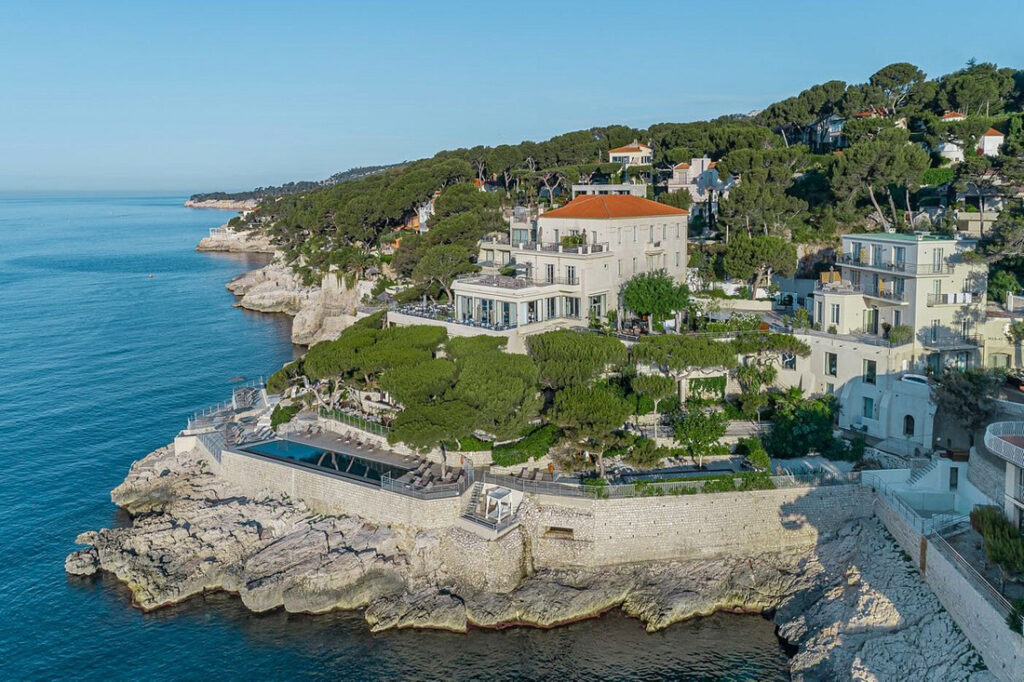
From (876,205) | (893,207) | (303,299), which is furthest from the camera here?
(303,299)

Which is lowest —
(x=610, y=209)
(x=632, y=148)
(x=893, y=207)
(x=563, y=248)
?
(x=563, y=248)

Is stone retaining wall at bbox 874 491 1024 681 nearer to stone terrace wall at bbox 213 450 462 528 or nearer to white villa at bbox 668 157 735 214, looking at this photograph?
stone terrace wall at bbox 213 450 462 528

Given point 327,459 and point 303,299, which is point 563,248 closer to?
point 327,459

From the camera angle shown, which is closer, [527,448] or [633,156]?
[527,448]

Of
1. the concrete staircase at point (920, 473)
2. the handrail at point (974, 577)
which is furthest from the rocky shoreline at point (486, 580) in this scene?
the concrete staircase at point (920, 473)

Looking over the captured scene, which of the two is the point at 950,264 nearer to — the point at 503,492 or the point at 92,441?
the point at 503,492

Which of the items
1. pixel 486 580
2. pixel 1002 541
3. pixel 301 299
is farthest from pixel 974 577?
pixel 301 299

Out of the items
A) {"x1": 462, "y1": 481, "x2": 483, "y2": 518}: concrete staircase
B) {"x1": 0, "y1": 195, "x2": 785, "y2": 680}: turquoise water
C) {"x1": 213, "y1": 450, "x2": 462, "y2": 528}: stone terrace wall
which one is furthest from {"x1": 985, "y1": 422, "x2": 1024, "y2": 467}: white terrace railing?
{"x1": 213, "y1": 450, "x2": 462, "y2": 528}: stone terrace wall

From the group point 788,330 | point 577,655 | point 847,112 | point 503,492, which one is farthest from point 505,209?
point 577,655
